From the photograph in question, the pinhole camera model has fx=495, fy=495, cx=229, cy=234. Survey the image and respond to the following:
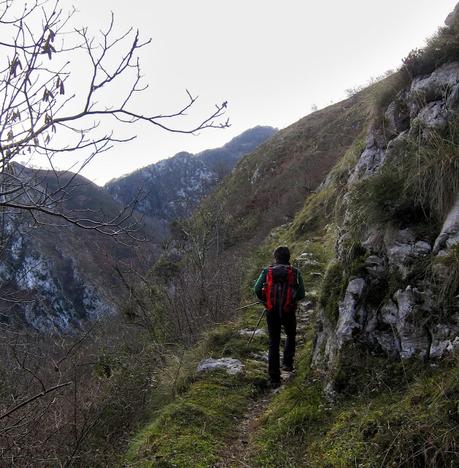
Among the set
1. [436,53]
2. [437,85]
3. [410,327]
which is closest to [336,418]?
[410,327]

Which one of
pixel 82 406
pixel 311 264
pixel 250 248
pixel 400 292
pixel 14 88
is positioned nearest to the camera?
pixel 14 88

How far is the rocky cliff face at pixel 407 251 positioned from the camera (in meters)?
3.98

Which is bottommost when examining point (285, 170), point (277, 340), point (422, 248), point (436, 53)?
point (277, 340)

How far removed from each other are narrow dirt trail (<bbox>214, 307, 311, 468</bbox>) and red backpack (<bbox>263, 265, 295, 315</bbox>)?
2.68 ft

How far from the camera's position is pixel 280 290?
19.5 feet

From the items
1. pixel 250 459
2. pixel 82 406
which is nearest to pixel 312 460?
pixel 250 459

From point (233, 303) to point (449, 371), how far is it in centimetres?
680

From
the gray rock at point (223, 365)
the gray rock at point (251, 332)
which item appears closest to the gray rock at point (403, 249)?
the gray rock at point (223, 365)

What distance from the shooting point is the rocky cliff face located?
398 centimetres

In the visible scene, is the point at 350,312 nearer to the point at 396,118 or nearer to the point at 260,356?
the point at 260,356

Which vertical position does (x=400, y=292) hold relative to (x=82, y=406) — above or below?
above

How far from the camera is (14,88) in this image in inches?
106

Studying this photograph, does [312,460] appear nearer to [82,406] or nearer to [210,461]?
[210,461]

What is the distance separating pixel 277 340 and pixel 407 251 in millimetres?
2077
